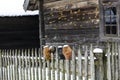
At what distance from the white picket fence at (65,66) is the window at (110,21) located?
297cm

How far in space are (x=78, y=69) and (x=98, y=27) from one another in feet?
15.3

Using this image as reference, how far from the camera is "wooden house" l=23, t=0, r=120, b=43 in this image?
1182cm

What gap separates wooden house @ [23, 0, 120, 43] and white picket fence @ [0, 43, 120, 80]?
120 inches

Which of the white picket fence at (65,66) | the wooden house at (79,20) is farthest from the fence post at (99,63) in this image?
the wooden house at (79,20)

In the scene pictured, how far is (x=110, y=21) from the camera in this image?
11.9 metres

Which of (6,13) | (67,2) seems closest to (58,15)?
(67,2)

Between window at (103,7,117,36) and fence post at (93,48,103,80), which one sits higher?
window at (103,7,117,36)

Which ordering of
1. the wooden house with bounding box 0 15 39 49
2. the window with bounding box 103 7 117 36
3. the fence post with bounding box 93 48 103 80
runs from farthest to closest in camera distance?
the wooden house with bounding box 0 15 39 49 → the window with bounding box 103 7 117 36 → the fence post with bounding box 93 48 103 80

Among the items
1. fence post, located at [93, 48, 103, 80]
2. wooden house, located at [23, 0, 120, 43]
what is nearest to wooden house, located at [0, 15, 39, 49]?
wooden house, located at [23, 0, 120, 43]

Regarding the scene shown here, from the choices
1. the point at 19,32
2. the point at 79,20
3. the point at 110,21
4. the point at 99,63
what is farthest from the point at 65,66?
the point at 19,32

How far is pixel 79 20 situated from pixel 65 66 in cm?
525

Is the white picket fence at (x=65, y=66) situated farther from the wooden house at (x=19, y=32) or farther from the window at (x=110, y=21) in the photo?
the wooden house at (x=19, y=32)

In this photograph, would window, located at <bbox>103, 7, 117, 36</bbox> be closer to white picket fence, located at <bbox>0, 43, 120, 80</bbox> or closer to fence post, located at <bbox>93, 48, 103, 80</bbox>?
white picket fence, located at <bbox>0, 43, 120, 80</bbox>

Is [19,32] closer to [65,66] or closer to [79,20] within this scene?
[79,20]
